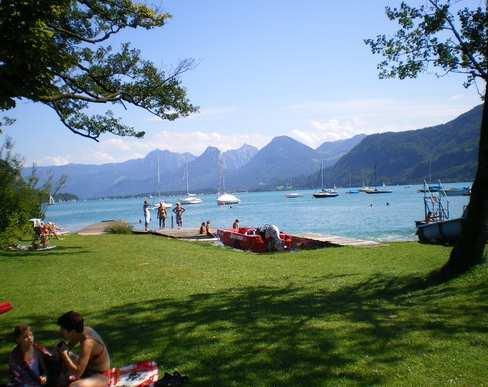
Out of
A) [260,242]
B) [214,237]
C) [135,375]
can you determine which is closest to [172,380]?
[135,375]

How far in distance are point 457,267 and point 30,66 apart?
36.2 feet

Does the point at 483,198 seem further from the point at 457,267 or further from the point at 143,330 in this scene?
the point at 143,330

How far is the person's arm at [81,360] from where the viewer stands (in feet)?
19.1

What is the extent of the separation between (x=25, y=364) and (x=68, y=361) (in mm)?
571

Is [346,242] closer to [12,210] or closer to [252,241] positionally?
[252,241]

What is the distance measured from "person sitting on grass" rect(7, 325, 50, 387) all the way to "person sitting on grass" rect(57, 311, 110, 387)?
→ 37 centimetres

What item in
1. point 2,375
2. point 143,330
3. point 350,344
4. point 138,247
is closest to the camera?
point 2,375

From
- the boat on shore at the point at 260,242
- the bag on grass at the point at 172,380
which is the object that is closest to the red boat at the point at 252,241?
the boat on shore at the point at 260,242

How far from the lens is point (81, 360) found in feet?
19.1

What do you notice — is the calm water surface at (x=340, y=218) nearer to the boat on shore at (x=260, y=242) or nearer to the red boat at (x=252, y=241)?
the boat on shore at (x=260, y=242)

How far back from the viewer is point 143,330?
8.70 meters

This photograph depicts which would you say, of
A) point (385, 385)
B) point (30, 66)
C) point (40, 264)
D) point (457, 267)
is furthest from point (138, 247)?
point (385, 385)

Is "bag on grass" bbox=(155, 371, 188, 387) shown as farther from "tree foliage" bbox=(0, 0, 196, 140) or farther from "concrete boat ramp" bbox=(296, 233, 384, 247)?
"concrete boat ramp" bbox=(296, 233, 384, 247)

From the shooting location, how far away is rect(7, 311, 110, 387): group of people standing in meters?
5.84
